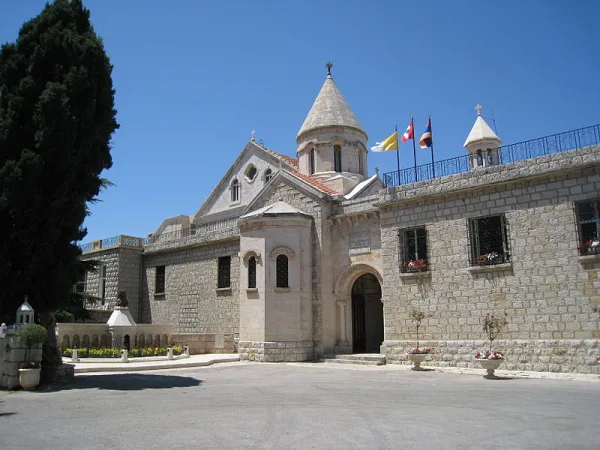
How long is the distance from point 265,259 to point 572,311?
11034 millimetres

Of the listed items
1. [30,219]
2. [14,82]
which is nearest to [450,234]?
[30,219]

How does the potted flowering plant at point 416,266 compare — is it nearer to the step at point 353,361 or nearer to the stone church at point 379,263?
the stone church at point 379,263

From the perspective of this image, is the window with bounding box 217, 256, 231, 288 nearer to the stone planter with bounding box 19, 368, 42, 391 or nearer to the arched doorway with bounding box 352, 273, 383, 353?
the arched doorway with bounding box 352, 273, 383, 353

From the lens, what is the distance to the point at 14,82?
14078mm

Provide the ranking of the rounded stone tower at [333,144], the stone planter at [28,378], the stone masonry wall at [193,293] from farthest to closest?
the rounded stone tower at [333,144], the stone masonry wall at [193,293], the stone planter at [28,378]

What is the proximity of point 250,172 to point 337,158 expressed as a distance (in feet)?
30.1

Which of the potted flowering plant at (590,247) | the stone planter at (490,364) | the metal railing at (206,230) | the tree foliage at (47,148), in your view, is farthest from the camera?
the metal railing at (206,230)

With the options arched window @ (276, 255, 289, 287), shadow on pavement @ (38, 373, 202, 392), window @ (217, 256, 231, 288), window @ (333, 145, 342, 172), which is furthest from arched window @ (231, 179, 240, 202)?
shadow on pavement @ (38, 373, 202, 392)

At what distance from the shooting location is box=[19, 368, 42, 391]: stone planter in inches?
488

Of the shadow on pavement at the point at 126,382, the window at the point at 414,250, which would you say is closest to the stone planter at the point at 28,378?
the shadow on pavement at the point at 126,382

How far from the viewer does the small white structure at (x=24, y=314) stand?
42.3 feet

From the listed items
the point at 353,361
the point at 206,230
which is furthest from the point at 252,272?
the point at 206,230

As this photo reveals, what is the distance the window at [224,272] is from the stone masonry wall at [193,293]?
21cm

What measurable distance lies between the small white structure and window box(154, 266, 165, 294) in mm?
16334
